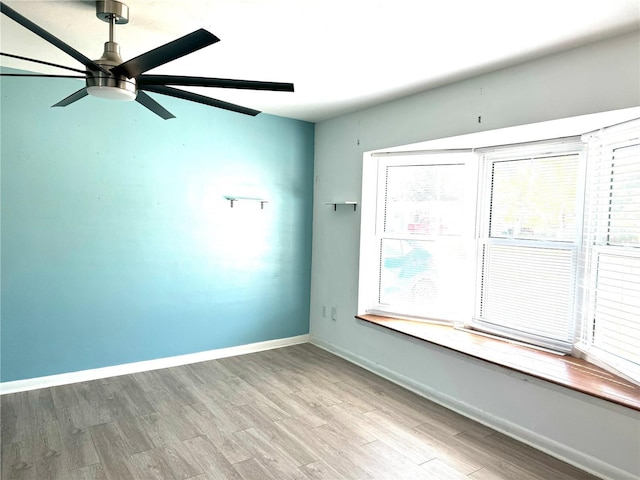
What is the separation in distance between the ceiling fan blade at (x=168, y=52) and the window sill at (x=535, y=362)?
8.46ft

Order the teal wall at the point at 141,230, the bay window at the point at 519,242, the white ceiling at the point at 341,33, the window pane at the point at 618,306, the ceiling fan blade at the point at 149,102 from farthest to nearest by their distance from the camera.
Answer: the teal wall at the point at 141,230
the bay window at the point at 519,242
the window pane at the point at 618,306
the ceiling fan blade at the point at 149,102
the white ceiling at the point at 341,33

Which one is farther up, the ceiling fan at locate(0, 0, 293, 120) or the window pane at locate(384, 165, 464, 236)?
the ceiling fan at locate(0, 0, 293, 120)

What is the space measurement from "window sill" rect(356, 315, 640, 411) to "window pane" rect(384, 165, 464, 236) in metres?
0.88

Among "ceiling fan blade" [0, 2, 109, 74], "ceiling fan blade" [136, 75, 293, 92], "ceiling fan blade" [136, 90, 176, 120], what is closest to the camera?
"ceiling fan blade" [0, 2, 109, 74]

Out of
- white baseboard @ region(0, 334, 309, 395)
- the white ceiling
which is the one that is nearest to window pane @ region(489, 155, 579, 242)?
the white ceiling

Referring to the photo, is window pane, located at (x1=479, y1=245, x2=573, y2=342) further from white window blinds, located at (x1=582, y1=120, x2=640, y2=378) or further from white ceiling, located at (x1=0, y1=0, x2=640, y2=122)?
white ceiling, located at (x1=0, y1=0, x2=640, y2=122)

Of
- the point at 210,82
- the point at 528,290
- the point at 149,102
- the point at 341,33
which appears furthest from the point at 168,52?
the point at 528,290

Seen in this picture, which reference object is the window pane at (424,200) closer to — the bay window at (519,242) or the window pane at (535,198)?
the bay window at (519,242)

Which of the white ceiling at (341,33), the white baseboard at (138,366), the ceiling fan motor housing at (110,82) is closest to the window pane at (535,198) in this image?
the white ceiling at (341,33)

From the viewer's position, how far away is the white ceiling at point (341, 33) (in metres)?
2.06

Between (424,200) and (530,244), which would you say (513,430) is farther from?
(424,200)

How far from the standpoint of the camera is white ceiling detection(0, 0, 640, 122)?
2.06 m

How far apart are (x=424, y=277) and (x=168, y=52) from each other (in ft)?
9.37

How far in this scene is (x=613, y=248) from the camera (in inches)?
99.3
